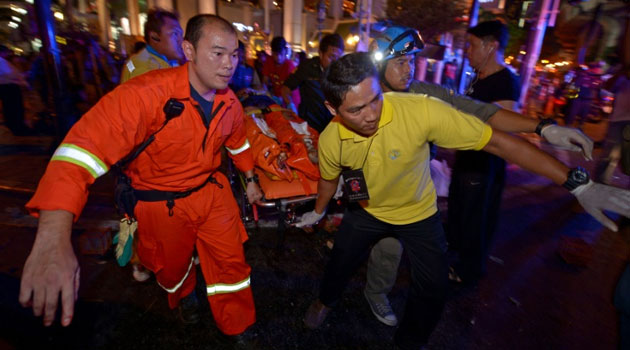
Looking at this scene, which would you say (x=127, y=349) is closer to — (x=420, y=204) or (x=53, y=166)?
(x=53, y=166)

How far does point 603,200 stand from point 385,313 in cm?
182

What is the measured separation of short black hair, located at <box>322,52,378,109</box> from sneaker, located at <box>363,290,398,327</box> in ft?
6.02

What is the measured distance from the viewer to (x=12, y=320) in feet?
8.50

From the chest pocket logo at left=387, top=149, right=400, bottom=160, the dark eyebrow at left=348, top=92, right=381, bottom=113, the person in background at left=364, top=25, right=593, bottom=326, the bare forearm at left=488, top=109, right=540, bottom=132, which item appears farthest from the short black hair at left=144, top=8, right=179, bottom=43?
the bare forearm at left=488, top=109, right=540, bottom=132

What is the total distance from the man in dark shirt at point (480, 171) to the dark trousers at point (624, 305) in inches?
50.2

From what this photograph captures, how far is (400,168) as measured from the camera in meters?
2.05

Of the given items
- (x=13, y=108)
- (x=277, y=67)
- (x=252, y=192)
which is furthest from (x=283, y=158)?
(x=13, y=108)

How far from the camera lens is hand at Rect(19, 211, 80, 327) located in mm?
1130

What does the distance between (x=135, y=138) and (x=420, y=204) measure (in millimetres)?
1818

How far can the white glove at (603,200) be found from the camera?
1455mm

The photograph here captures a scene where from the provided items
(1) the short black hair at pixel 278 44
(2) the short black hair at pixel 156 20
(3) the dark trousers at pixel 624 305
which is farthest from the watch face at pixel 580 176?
(1) the short black hair at pixel 278 44

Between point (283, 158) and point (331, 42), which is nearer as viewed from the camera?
point (283, 158)

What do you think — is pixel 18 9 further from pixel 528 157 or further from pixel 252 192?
pixel 528 157

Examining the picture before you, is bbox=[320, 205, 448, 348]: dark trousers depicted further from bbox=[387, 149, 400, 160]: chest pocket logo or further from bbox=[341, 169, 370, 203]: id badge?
A: bbox=[387, 149, 400, 160]: chest pocket logo
